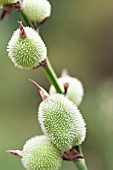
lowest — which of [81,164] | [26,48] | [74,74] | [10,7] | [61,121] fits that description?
[74,74]

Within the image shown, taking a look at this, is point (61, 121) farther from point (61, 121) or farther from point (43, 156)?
point (43, 156)

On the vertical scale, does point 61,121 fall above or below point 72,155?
above

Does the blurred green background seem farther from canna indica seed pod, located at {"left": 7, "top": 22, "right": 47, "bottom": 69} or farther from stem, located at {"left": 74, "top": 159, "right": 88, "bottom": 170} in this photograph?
canna indica seed pod, located at {"left": 7, "top": 22, "right": 47, "bottom": 69}

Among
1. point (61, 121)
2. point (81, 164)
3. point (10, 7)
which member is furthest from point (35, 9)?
point (81, 164)

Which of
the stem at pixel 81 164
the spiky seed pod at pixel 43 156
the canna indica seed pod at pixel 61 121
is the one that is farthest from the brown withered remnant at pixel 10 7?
the stem at pixel 81 164

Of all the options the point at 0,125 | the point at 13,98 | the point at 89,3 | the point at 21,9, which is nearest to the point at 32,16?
the point at 21,9

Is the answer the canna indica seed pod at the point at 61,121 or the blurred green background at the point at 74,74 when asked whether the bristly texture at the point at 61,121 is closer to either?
the canna indica seed pod at the point at 61,121

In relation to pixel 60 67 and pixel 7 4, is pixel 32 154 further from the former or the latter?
pixel 60 67

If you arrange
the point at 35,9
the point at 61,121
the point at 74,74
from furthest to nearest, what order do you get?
the point at 74,74, the point at 35,9, the point at 61,121
